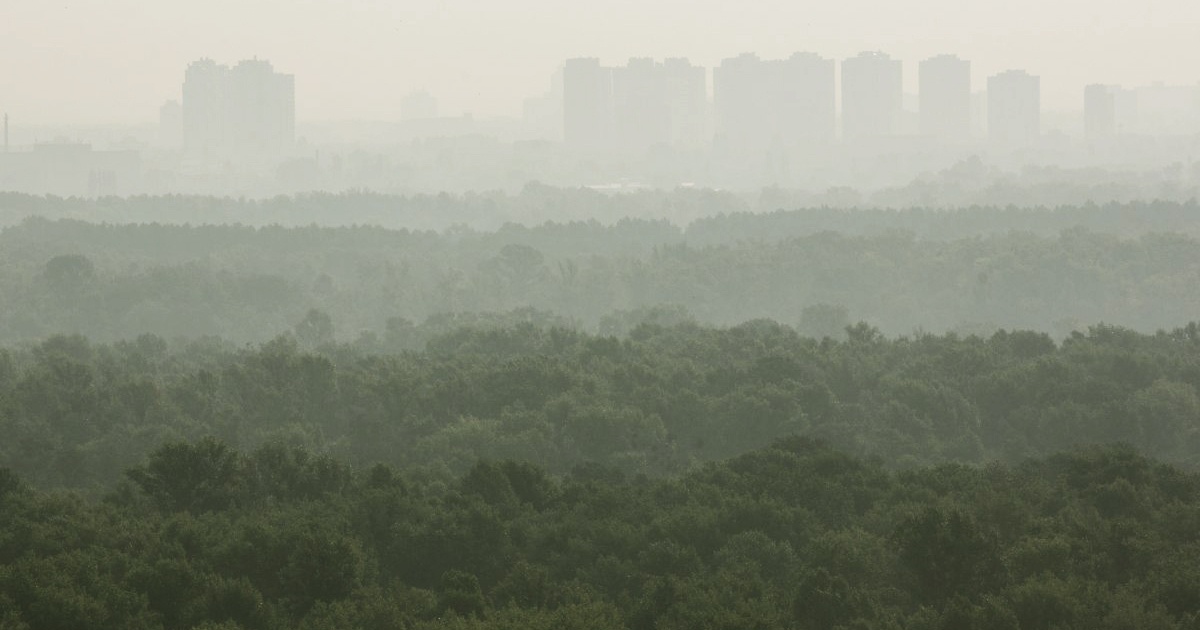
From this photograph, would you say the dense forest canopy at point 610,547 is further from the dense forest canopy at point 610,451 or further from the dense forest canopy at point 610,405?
the dense forest canopy at point 610,405

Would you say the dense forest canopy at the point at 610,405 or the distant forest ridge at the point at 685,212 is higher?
the distant forest ridge at the point at 685,212

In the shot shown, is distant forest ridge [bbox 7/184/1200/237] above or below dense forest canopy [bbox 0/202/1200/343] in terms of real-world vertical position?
above

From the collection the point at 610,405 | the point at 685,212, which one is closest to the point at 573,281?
the point at 610,405

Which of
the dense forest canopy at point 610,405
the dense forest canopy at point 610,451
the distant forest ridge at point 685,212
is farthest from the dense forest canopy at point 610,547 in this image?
the distant forest ridge at point 685,212

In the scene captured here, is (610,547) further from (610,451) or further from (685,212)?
(685,212)

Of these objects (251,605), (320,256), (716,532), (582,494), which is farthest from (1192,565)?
(320,256)

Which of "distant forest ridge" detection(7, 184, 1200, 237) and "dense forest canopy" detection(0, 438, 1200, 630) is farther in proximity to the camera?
"distant forest ridge" detection(7, 184, 1200, 237)

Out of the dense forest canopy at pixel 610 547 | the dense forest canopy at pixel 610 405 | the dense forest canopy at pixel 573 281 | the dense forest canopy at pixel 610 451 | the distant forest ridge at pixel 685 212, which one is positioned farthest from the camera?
the distant forest ridge at pixel 685 212

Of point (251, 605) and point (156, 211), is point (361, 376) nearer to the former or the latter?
point (251, 605)

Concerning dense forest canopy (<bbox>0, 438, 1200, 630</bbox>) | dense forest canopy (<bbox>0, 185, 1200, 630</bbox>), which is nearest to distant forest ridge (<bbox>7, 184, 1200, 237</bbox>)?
dense forest canopy (<bbox>0, 185, 1200, 630</bbox>)

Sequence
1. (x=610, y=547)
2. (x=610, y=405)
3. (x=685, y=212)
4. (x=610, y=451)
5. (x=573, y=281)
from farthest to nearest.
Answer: (x=685, y=212) → (x=573, y=281) → (x=610, y=405) → (x=610, y=451) → (x=610, y=547)

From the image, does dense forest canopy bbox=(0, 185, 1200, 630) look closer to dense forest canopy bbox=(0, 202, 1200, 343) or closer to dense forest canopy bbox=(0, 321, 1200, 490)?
dense forest canopy bbox=(0, 321, 1200, 490)

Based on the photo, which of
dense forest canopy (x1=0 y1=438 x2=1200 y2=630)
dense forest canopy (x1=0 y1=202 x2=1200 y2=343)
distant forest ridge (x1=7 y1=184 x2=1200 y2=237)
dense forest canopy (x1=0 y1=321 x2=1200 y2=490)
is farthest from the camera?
distant forest ridge (x1=7 y1=184 x2=1200 y2=237)
